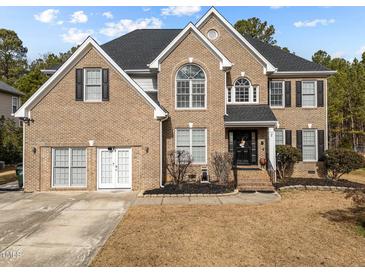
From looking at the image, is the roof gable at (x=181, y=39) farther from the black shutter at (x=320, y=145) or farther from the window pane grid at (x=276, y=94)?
the black shutter at (x=320, y=145)

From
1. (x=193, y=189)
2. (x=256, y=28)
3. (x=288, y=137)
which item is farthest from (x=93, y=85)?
(x=256, y=28)

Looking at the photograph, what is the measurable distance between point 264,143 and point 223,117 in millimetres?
3095

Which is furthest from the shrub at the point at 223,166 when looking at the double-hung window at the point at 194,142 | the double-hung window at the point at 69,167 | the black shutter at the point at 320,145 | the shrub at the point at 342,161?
the double-hung window at the point at 69,167

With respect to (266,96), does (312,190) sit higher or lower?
lower

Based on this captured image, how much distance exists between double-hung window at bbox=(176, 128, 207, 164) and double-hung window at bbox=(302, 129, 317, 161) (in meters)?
A: 7.00

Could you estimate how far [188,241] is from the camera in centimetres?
725

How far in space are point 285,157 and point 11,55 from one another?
2367 inches

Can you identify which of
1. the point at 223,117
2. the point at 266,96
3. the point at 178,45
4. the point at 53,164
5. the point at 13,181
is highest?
the point at 178,45

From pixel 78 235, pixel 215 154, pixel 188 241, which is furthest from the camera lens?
pixel 215 154

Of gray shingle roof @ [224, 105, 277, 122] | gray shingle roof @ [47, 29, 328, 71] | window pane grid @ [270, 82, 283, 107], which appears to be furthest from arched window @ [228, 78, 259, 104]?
gray shingle roof @ [47, 29, 328, 71]

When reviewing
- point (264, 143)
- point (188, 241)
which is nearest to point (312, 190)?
point (264, 143)

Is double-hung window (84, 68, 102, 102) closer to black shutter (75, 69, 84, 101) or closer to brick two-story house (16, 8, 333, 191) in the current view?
brick two-story house (16, 8, 333, 191)

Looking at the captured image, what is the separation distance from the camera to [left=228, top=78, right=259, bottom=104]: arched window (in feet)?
57.2

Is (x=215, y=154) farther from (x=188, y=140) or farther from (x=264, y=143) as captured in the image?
(x=264, y=143)
